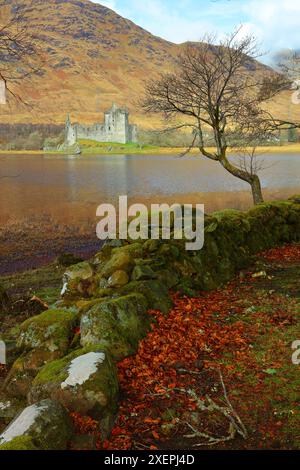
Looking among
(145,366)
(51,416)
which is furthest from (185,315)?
(51,416)

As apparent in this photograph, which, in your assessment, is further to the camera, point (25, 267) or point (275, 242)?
point (25, 267)

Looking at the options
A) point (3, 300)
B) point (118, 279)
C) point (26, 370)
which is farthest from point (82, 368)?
point (3, 300)

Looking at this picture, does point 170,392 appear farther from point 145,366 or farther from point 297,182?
point 297,182

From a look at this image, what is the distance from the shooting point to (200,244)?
1235 cm

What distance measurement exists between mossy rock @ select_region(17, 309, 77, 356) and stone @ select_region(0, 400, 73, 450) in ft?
7.88

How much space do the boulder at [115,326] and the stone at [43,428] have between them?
1.68 m

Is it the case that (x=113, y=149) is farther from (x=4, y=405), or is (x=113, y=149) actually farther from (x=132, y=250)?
(x=4, y=405)

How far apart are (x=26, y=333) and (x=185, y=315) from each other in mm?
3390

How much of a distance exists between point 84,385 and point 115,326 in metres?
1.80

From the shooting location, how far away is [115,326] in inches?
304

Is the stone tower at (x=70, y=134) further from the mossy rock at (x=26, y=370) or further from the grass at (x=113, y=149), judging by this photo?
the mossy rock at (x=26, y=370)

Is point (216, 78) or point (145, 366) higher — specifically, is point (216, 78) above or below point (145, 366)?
above

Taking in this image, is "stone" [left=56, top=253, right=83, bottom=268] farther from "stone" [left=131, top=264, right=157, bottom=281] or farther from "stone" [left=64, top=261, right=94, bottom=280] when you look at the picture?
"stone" [left=131, top=264, right=157, bottom=281]

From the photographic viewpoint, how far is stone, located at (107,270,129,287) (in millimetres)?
9977
